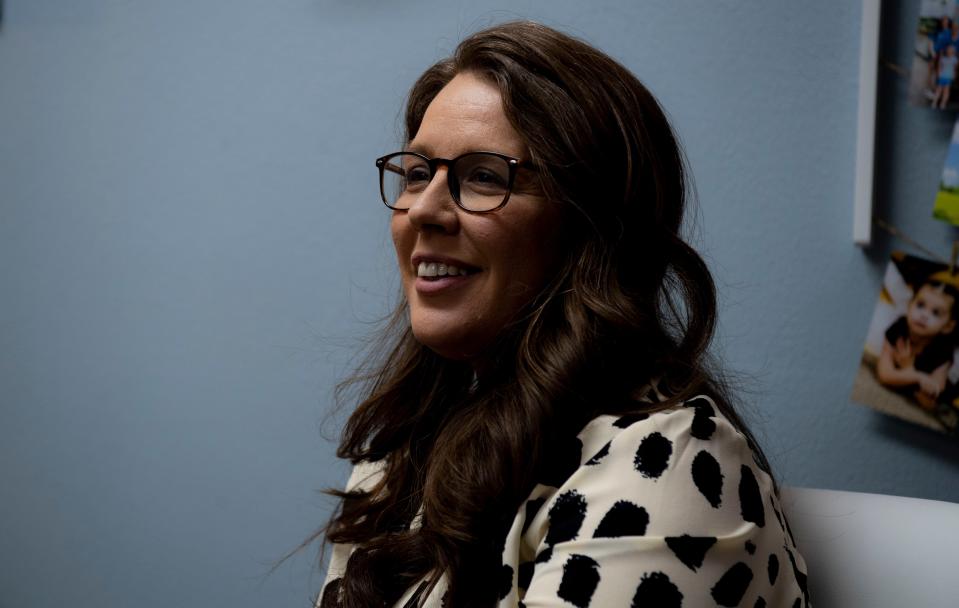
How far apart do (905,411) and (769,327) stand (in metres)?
0.21

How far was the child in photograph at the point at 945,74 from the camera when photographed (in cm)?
124

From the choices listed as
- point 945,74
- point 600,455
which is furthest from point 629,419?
point 945,74

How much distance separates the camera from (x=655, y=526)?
735 mm

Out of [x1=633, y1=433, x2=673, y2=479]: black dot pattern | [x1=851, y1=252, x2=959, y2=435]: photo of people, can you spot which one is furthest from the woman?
[x1=851, y1=252, x2=959, y2=435]: photo of people

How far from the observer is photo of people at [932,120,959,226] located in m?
1.25

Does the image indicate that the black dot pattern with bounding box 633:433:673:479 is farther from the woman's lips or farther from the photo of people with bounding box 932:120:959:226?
the photo of people with bounding box 932:120:959:226

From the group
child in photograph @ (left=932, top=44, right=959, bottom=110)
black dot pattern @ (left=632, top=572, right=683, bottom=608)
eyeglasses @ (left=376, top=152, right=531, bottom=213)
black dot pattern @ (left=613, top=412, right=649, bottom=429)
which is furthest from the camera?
child in photograph @ (left=932, top=44, right=959, bottom=110)

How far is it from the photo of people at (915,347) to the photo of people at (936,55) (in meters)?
0.21

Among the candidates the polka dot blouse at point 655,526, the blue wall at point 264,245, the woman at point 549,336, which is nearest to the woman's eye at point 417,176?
the woman at point 549,336

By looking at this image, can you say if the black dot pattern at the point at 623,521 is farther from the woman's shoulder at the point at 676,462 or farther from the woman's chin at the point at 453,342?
the woman's chin at the point at 453,342

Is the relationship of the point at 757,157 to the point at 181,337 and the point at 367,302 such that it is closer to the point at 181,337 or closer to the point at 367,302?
the point at 367,302

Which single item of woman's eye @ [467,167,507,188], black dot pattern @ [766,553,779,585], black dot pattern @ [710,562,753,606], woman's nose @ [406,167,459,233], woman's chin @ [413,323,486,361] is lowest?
black dot pattern @ [766,553,779,585]

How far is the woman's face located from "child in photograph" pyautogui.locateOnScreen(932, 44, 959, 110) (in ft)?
2.08

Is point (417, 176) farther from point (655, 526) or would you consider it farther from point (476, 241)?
point (655, 526)
